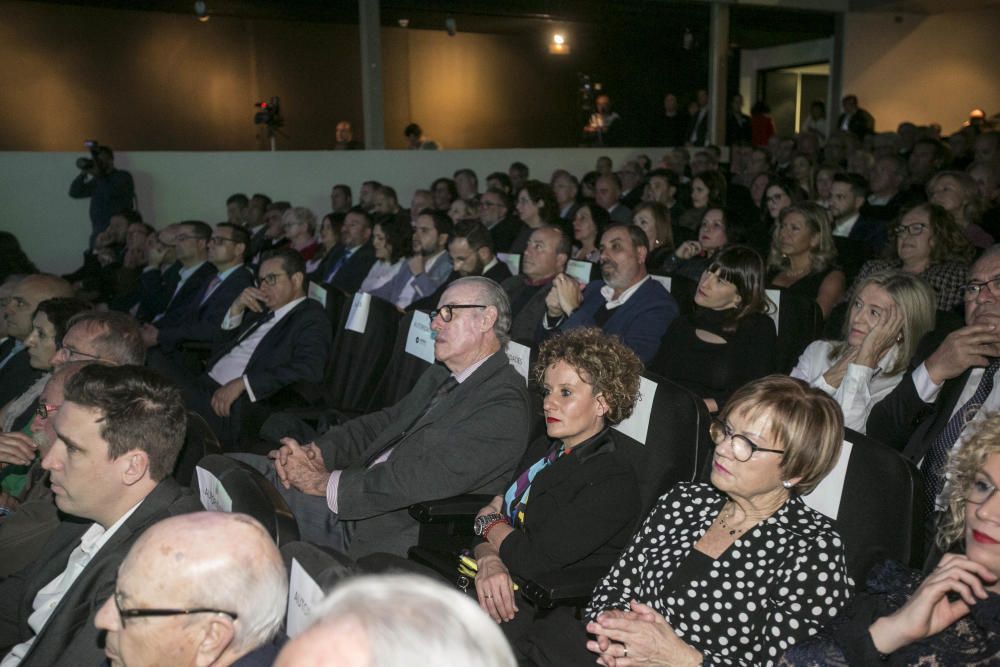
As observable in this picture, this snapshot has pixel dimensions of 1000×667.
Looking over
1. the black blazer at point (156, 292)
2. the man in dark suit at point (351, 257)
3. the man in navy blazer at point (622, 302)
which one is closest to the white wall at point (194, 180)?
the man in dark suit at point (351, 257)

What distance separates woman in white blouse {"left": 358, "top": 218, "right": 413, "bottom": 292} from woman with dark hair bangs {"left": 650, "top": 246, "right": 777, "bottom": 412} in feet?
9.12

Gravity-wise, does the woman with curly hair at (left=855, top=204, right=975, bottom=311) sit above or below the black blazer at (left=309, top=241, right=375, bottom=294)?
above

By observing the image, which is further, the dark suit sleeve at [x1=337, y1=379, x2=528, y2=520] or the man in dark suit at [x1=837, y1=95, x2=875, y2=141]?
the man in dark suit at [x1=837, y1=95, x2=875, y2=141]

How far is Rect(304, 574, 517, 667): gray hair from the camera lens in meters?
0.79

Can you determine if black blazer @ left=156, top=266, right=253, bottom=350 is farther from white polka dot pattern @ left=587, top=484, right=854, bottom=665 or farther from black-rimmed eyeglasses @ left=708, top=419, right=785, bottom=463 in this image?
black-rimmed eyeglasses @ left=708, top=419, right=785, bottom=463

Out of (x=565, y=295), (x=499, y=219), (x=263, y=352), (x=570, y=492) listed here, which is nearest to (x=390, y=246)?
(x=499, y=219)

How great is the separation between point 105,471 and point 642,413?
1353 millimetres

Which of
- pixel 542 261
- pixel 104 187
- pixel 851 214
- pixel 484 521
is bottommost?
pixel 484 521

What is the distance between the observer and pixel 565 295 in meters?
3.76

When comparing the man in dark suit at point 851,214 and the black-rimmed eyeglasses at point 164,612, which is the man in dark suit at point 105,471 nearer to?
the black-rimmed eyeglasses at point 164,612

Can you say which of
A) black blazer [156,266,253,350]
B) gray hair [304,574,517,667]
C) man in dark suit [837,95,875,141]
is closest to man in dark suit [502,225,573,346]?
black blazer [156,266,253,350]

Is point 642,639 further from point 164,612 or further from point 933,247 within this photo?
point 933,247

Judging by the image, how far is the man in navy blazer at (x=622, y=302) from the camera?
143 inches

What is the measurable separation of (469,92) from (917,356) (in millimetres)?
11817
